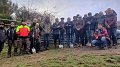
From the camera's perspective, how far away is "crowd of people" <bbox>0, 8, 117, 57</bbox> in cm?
1564

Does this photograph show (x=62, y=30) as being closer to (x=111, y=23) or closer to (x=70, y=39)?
(x=70, y=39)

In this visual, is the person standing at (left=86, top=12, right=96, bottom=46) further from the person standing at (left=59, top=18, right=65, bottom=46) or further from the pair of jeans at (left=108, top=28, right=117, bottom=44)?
the person standing at (left=59, top=18, right=65, bottom=46)

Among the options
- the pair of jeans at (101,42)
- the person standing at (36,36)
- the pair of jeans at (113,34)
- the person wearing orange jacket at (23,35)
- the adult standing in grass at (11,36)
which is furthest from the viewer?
the person standing at (36,36)

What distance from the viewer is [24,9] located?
32.3 metres

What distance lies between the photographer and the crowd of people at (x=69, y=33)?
51.3 feet

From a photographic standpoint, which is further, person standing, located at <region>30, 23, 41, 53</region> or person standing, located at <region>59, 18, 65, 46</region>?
person standing, located at <region>59, 18, 65, 46</region>

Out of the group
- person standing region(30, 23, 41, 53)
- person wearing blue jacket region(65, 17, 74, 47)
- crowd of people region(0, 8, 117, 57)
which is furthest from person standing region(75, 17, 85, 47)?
person standing region(30, 23, 41, 53)

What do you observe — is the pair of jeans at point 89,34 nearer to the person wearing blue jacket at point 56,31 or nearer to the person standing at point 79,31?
the person standing at point 79,31

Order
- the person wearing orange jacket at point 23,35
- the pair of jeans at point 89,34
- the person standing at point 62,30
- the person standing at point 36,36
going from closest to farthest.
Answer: the person wearing orange jacket at point 23,35 < the person standing at point 36,36 < the pair of jeans at point 89,34 < the person standing at point 62,30

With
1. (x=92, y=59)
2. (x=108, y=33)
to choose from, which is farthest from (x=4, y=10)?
(x=92, y=59)

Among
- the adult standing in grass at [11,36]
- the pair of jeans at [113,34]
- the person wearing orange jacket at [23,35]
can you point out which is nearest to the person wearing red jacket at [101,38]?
the pair of jeans at [113,34]

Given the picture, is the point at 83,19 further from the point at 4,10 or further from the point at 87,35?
the point at 4,10

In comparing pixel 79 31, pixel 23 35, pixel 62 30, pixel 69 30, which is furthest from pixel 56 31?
pixel 23 35

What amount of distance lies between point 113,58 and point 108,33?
4174 mm
